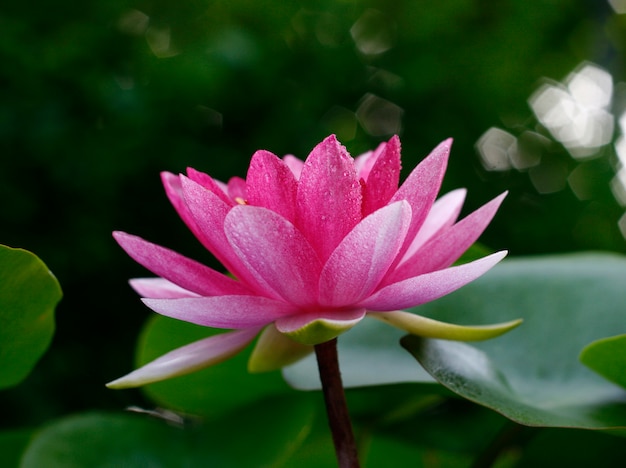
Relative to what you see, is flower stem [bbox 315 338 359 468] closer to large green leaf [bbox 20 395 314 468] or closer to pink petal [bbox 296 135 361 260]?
pink petal [bbox 296 135 361 260]

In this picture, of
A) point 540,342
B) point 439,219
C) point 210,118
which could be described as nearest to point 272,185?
point 439,219

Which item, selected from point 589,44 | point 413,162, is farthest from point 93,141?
point 589,44

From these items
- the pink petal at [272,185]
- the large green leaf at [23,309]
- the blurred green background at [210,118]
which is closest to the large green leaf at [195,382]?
the large green leaf at [23,309]

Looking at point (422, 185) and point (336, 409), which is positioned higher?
point (422, 185)

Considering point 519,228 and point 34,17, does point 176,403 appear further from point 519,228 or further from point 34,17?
point 519,228

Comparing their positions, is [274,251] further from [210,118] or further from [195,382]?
[210,118]

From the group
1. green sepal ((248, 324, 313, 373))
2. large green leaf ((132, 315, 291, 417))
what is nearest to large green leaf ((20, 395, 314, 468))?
large green leaf ((132, 315, 291, 417))
